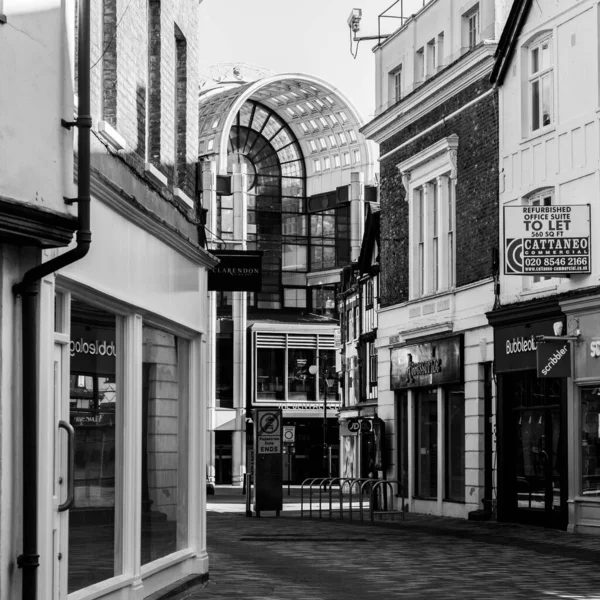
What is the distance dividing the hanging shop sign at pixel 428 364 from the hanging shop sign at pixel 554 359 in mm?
5622

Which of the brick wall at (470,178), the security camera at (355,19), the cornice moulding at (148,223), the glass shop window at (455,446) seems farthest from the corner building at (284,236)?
the cornice moulding at (148,223)

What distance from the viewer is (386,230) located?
35.5 m

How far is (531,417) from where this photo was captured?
26.2 metres

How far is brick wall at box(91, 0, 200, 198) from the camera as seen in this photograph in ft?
39.0

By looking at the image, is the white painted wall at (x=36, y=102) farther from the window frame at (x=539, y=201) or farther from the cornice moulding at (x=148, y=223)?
the window frame at (x=539, y=201)

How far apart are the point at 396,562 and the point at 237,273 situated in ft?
14.2

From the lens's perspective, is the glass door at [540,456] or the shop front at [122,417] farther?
the glass door at [540,456]

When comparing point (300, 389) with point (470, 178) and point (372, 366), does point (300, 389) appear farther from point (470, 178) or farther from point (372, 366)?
point (470, 178)

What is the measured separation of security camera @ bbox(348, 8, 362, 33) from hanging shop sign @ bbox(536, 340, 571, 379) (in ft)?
49.3

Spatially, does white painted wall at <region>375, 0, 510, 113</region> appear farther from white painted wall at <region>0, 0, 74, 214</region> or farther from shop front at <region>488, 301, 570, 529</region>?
white painted wall at <region>0, 0, 74, 214</region>

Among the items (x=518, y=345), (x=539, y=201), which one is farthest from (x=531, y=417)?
(x=539, y=201)

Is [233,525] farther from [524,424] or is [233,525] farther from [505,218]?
[505,218]

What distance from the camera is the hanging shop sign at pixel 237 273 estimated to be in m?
17.7

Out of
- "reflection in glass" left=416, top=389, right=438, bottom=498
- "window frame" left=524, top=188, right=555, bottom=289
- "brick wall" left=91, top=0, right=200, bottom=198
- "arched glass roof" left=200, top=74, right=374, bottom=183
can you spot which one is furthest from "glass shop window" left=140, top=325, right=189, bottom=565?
"arched glass roof" left=200, top=74, right=374, bottom=183
